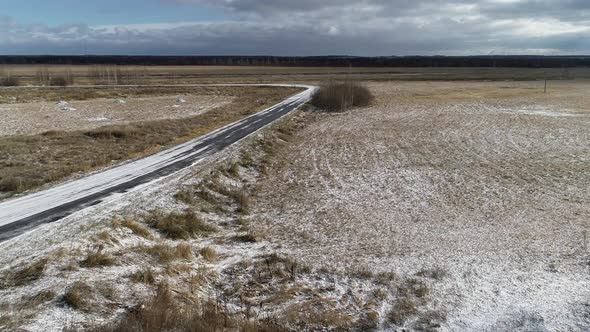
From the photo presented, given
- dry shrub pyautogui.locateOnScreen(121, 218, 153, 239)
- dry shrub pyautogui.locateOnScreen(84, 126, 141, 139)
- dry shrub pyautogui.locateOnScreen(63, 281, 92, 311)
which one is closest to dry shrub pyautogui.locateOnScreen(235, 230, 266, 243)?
dry shrub pyautogui.locateOnScreen(121, 218, 153, 239)

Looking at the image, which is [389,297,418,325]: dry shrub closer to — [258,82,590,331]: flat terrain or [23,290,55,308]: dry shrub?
[258,82,590,331]: flat terrain

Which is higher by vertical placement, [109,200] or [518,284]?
[109,200]

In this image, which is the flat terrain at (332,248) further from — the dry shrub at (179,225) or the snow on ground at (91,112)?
the snow on ground at (91,112)

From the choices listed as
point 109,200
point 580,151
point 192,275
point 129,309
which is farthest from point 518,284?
point 580,151

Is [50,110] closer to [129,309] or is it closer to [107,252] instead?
[107,252]

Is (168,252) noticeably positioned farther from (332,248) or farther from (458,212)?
(458,212)

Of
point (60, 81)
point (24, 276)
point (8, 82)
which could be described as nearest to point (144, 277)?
point (24, 276)

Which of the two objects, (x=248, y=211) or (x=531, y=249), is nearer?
(x=531, y=249)
